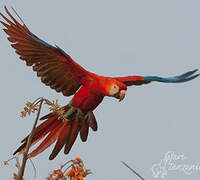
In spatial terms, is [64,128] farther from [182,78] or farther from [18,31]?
[182,78]

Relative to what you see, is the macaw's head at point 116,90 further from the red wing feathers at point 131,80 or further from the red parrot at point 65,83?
the red wing feathers at point 131,80

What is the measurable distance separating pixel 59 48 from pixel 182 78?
45.9 inches

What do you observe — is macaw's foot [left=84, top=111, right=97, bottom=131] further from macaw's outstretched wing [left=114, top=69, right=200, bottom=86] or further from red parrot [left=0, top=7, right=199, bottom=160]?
macaw's outstretched wing [left=114, top=69, right=200, bottom=86]

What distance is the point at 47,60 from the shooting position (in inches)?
123

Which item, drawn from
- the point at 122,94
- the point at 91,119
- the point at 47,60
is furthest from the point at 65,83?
the point at 122,94

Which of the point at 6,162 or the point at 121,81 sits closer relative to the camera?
the point at 6,162

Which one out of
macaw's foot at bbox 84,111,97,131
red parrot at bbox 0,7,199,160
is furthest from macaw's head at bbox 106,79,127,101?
macaw's foot at bbox 84,111,97,131

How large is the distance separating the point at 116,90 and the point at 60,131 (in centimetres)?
65

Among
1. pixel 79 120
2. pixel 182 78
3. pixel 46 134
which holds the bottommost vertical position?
pixel 46 134

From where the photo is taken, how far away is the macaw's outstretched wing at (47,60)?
119 inches

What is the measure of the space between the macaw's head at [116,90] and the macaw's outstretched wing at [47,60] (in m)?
0.22

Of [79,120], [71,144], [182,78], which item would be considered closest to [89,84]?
[79,120]

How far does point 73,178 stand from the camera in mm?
2434

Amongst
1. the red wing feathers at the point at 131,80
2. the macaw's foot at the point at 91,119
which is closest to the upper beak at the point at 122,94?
the red wing feathers at the point at 131,80
